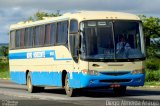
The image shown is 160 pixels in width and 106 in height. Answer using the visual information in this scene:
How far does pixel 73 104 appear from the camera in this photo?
1973 cm

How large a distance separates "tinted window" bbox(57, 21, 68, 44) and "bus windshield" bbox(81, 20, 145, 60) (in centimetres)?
180

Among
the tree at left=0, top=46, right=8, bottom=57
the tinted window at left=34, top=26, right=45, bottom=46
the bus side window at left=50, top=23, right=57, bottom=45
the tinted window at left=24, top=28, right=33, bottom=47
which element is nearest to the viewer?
the bus side window at left=50, top=23, right=57, bottom=45

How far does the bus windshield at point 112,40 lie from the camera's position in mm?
23109

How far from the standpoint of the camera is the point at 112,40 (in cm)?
2328

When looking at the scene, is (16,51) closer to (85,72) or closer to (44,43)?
(44,43)

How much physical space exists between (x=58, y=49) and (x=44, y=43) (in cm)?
224

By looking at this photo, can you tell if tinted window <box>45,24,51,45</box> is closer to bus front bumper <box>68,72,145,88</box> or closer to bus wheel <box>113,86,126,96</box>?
bus front bumper <box>68,72,145,88</box>

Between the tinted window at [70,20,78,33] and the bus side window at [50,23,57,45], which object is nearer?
the tinted window at [70,20,78,33]

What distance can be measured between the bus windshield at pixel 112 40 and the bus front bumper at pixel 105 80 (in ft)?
2.42

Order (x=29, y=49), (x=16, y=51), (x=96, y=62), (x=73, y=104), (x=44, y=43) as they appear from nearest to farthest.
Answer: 1. (x=73, y=104)
2. (x=96, y=62)
3. (x=44, y=43)
4. (x=29, y=49)
5. (x=16, y=51)

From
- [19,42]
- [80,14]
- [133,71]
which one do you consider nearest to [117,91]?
[133,71]

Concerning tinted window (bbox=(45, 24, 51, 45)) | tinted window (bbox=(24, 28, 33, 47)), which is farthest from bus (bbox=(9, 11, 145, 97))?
tinted window (bbox=(24, 28, 33, 47))

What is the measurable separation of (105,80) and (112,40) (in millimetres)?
1574

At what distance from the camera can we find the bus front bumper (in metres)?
23.0
